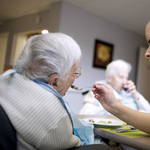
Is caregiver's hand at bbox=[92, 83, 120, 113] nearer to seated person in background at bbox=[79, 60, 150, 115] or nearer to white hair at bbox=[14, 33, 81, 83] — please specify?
white hair at bbox=[14, 33, 81, 83]

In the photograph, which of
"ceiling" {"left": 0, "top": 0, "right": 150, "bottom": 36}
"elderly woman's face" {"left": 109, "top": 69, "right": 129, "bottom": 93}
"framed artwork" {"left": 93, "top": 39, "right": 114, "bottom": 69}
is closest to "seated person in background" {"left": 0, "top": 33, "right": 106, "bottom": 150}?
"elderly woman's face" {"left": 109, "top": 69, "right": 129, "bottom": 93}

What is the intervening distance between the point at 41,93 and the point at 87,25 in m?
3.08

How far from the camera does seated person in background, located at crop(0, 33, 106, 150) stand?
568 mm

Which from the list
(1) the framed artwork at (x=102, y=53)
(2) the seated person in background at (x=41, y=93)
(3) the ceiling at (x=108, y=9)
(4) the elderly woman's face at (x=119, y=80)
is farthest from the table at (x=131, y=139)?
(1) the framed artwork at (x=102, y=53)

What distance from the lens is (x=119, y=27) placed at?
4.09 metres

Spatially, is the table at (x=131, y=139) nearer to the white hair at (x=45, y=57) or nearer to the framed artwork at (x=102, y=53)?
the white hair at (x=45, y=57)

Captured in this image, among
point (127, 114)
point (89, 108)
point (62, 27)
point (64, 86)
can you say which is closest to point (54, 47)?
point (64, 86)


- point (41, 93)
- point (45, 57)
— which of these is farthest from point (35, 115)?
point (45, 57)

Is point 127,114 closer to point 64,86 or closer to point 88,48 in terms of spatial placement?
point 64,86

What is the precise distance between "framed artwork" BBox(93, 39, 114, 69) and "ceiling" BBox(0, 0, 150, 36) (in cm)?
60

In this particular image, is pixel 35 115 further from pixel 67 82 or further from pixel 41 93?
pixel 67 82

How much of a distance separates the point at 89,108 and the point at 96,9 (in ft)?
7.36

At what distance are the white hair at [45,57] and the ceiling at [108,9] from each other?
7.70ft

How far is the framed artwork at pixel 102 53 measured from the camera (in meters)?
3.65
